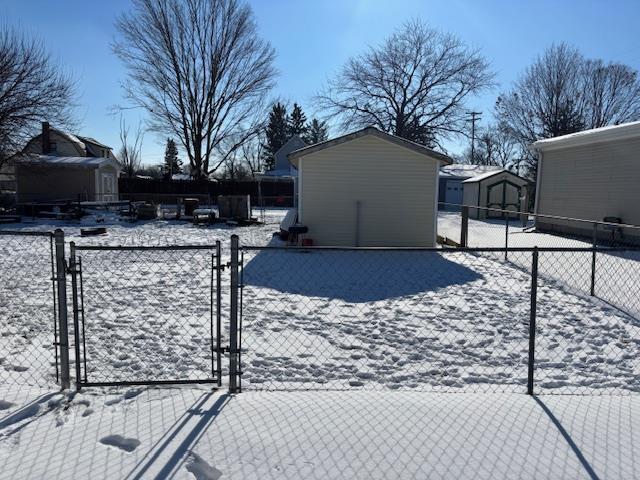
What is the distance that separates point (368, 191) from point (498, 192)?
15.4 metres

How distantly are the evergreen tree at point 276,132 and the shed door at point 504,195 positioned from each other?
1488 inches

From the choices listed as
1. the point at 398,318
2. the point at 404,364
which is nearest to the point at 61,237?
the point at 404,364

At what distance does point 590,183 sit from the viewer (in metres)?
15.8

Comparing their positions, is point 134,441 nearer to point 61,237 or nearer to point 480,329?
point 61,237

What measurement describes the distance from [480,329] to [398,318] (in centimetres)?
104

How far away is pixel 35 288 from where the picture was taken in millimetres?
7637

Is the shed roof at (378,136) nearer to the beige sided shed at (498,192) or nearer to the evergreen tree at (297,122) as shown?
the beige sided shed at (498,192)

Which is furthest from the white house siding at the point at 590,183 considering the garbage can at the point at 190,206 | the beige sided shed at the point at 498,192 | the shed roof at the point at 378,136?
the garbage can at the point at 190,206

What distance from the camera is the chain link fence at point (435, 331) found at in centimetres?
419

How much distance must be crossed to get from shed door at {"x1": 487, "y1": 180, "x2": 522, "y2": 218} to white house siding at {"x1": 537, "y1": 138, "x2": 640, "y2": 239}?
6551mm

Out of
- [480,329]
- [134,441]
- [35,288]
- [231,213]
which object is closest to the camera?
[134,441]

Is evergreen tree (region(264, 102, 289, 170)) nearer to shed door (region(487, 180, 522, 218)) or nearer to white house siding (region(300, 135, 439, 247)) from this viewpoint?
shed door (region(487, 180, 522, 218))

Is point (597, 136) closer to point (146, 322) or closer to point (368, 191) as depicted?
point (368, 191)

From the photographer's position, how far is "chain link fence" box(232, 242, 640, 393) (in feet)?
13.7
